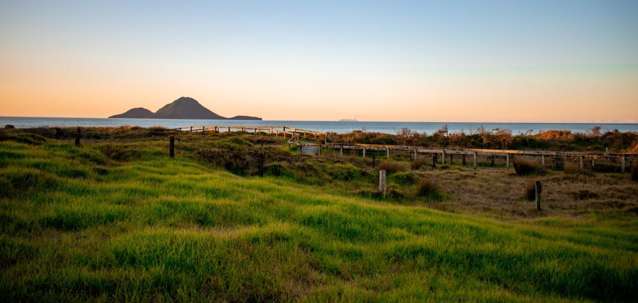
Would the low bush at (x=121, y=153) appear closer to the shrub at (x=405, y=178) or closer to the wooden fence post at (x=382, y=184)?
the wooden fence post at (x=382, y=184)

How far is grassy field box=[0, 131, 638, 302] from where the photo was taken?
476cm

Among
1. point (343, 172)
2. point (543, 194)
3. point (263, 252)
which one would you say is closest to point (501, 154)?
point (543, 194)

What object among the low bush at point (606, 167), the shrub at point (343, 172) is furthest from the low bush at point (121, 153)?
the low bush at point (606, 167)

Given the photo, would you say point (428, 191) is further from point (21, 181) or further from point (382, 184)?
point (21, 181)

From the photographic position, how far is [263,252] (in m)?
6.06

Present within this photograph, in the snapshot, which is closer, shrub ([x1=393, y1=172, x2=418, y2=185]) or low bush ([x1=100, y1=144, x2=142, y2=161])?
low bush ([x1=100, y1=144, x2=142, y2=161])

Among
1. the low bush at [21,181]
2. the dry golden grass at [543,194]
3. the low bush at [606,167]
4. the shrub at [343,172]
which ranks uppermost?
the low bush at [21,181]

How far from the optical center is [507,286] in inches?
223

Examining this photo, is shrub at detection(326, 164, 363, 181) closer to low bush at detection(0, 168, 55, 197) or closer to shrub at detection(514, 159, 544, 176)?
shrub at detection(514, 159, 544, 176)

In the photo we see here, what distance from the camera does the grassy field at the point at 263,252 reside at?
4758 millimetres

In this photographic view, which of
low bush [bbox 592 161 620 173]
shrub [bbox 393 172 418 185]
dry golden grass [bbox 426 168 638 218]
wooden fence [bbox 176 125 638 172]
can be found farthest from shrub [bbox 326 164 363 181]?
low bush [bbox 592 161 620 173]

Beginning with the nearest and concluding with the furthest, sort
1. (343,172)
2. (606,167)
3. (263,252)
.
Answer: (263,252)
(343,172)
(606,167)

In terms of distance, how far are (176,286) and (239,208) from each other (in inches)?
174

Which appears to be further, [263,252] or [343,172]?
[343,172]
